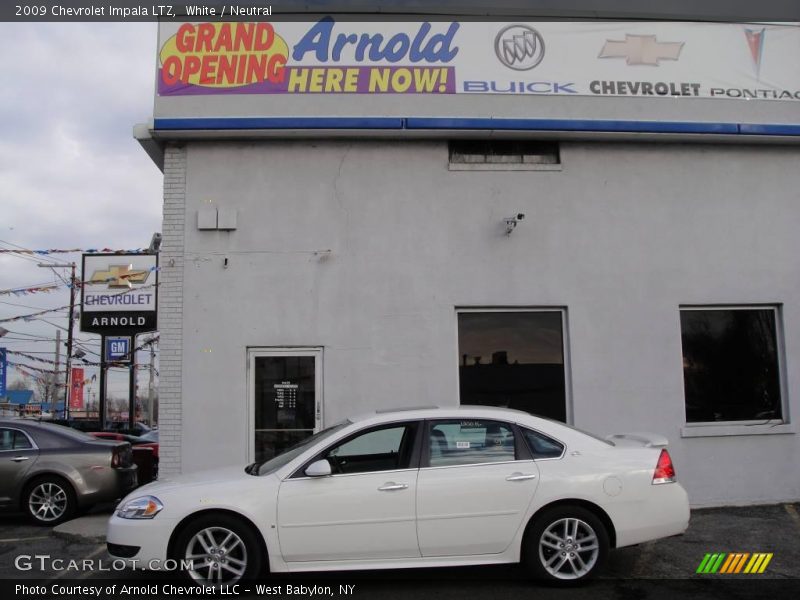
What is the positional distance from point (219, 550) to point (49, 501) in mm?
4692

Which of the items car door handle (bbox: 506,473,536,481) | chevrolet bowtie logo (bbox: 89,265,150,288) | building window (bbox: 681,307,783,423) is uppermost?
chevrolet bowtie logo (bbox: 89,265,150,288)

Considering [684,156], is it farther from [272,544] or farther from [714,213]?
[272,544]

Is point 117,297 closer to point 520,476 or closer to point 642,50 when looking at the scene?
point 642,50

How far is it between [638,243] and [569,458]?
4.43 metres

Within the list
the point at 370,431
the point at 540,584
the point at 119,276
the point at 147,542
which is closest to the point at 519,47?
the point at 370,431

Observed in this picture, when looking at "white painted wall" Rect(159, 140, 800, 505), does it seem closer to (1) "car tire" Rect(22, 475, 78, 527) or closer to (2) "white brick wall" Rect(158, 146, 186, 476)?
(2) "white brick wall" Rect(158, 146, 186, 476)

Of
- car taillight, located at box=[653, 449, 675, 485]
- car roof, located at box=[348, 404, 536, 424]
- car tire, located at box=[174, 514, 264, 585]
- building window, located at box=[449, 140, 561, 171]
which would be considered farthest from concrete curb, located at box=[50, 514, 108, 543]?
building window, located at box=[449, 140, 561, 171]

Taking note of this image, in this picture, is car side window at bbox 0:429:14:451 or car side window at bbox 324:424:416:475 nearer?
car side window at bbox 324:424:416:475

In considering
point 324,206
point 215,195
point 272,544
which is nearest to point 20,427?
point 215,195

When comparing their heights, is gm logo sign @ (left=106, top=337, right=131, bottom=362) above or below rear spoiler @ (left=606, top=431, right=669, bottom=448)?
above

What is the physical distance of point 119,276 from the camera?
936 inches

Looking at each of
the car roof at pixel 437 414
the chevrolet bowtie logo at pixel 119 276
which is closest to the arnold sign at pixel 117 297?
the chevrolet bowtie logo at pixel 119 276

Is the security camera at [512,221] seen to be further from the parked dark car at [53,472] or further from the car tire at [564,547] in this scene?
the parked dark car at [53,472]

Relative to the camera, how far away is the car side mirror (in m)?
5.70
